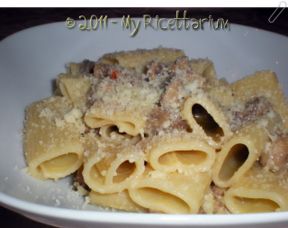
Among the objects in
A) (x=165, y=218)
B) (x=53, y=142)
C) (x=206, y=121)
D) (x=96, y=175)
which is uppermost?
→ (x=206, y=121)

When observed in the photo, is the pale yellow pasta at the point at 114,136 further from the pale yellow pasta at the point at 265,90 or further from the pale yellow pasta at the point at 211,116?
the pale yellow pasta at the point at 265,90

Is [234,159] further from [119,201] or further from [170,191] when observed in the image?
[119,201]

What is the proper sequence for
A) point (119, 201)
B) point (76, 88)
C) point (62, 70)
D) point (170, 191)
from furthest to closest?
point (62, 70)
point (76, 88)
point (119, 201)
point (170, 191)

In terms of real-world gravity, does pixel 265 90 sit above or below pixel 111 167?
above

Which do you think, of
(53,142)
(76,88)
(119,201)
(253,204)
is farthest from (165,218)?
(76,88)

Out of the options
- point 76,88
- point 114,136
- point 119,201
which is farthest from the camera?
point 76,88

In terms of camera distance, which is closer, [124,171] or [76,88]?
[124,171]

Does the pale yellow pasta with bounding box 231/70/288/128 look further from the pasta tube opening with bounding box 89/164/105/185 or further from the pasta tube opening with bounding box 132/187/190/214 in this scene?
the pasta tube opening with bounding box 89/164/105/185
